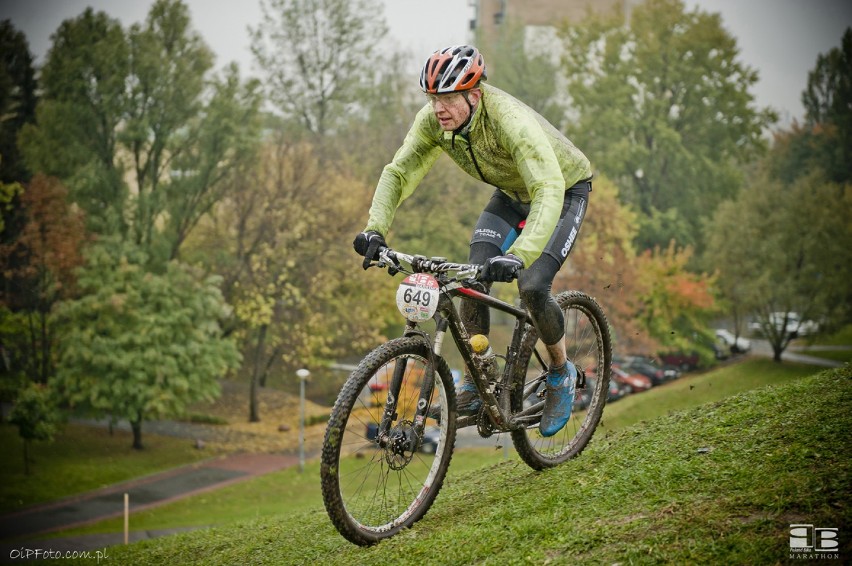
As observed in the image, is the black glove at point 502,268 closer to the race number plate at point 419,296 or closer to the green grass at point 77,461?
the race number plate at point 419,296

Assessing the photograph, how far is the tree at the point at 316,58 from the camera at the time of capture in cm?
5384

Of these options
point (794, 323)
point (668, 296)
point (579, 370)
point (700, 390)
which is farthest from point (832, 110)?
point (579, 370)

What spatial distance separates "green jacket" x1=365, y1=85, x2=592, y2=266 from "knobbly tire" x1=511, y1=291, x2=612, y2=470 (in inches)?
47.9

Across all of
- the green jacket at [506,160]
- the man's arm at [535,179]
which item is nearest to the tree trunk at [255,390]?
the green jacket at [506,160]

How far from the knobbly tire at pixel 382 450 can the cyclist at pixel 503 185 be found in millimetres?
462

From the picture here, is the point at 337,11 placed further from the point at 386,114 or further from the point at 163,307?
the point at 163,307

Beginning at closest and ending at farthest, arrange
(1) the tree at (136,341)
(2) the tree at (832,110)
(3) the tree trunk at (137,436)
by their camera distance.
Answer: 1. (1) the tree at (136,341)
2. (3) the tree trunk at (137,436)
3. (2) the tree at (832,110)

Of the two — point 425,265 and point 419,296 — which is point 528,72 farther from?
point 419,296

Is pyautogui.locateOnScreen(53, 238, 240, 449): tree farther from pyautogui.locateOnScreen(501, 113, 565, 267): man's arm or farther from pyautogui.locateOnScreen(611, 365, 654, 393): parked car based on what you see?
pyautogui.locateOnScreen(501, 113, 565, 267): man's arm

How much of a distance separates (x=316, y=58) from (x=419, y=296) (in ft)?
168

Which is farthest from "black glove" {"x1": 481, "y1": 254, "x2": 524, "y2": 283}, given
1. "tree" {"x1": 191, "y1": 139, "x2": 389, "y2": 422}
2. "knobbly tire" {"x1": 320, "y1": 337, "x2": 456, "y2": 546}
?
"tree" {"x1": 191, "y1": 139, "x2": 389, "y2": 422}

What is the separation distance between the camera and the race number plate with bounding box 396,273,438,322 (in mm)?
5688

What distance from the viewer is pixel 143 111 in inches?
1459

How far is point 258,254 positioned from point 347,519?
114 ft
